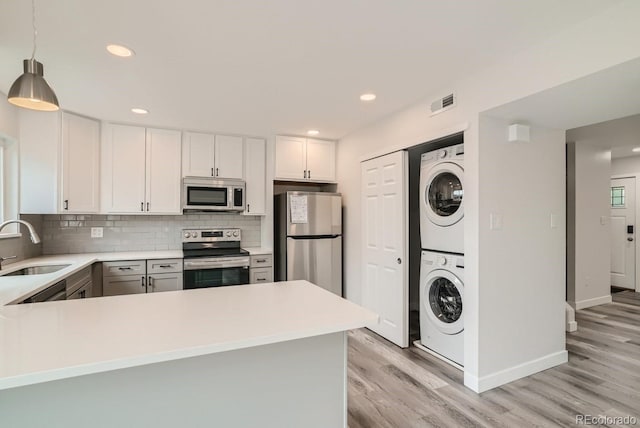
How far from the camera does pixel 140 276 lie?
11.0 feet

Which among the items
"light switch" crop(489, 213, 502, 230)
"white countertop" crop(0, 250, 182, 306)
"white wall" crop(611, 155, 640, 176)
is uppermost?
"white wall" crop(611, 155, 640, 176)

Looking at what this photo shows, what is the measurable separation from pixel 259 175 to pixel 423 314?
101 inches

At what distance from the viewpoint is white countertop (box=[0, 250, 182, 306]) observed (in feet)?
5.79

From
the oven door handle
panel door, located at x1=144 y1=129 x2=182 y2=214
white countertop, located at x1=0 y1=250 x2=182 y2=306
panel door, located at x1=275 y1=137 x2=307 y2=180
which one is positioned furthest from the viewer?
panel door, located at x1=275 y1=137 x2=307 y2=180

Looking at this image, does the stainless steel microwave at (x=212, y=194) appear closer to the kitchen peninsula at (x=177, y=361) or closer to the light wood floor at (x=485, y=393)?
the light wood floor at (x=485, y=393)

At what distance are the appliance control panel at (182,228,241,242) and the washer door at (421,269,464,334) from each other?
248 cm

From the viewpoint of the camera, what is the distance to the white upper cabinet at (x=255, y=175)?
411 centimetres

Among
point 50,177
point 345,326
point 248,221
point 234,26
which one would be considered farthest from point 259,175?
point 345,326

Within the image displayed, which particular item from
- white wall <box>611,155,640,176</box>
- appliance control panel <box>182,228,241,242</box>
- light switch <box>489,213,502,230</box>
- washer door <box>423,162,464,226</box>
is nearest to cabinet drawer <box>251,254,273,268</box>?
appliance control panel <box>182,228,241,242</box>

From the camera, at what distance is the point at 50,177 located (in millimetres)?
3137

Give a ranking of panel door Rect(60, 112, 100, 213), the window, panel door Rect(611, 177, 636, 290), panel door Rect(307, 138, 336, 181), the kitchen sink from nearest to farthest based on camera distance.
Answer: the kitchen sink < panel door Rect(60, 112, 100, 213) < panel door Rect(307, 138, 336, 181) < panel door Rect(611, 177, 636, 290) < the window

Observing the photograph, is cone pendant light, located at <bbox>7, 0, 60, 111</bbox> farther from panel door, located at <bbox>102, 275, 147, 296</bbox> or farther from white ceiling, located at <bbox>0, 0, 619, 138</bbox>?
panel door, located at <bbox>102, 275, 147, 296</bbox>

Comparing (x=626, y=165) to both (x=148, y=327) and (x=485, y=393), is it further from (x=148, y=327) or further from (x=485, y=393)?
(x=148, y=327)

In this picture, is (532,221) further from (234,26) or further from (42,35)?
(42,35)
